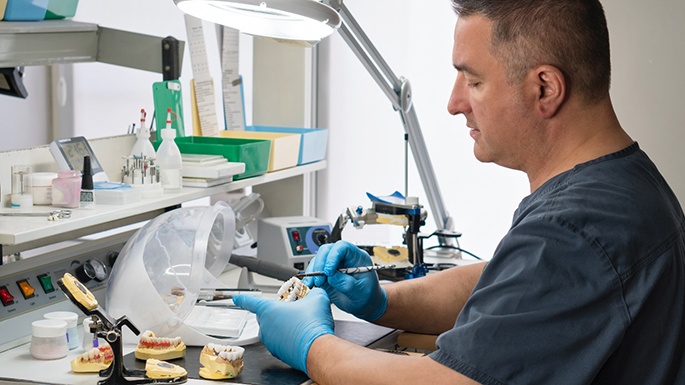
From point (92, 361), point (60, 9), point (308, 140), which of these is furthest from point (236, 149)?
point (92, 361)

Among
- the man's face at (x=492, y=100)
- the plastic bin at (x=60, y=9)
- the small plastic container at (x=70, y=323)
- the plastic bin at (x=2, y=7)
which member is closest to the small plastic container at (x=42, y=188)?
the small plastic container at (x=70, y=323)

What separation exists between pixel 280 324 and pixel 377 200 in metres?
0.82

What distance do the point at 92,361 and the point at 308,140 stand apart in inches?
48.4

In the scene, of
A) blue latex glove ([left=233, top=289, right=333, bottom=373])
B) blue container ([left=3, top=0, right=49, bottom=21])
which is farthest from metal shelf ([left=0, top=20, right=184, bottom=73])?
blue latex glove ([left=233, top=289, right=333, bottom=373])

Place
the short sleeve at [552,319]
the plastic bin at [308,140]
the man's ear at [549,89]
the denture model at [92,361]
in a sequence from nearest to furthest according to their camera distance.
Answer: the short sleeve at [552,319] < the man's ear at [549,89] < the denture model at [92,361] < the plastic bin at [308,140]

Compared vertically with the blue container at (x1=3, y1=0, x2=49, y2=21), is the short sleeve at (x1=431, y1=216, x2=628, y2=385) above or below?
below

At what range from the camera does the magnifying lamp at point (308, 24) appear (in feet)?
5.50

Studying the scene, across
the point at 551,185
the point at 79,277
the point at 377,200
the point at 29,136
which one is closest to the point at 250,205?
the point at 377,200

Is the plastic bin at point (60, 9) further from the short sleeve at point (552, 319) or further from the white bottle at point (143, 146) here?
the short sleeve at point (552, 319)

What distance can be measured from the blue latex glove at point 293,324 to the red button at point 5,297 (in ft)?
1.53

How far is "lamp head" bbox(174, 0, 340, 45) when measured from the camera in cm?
171

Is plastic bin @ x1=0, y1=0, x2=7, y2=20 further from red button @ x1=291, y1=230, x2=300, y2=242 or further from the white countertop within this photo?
red button @ x1=291, y1=230, x2=300, y2=242

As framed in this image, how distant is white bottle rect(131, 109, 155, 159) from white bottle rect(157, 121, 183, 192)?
0.03 meters

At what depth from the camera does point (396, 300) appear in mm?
1886
